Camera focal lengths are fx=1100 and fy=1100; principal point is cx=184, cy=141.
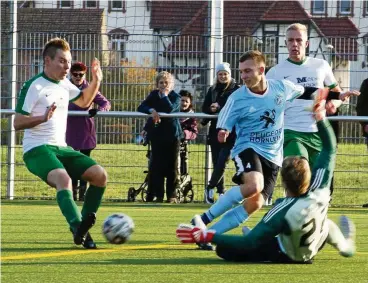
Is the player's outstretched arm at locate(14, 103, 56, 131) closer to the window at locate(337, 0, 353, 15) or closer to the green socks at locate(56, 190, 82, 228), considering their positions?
the green socks at locate(56, 190, 82, 228)

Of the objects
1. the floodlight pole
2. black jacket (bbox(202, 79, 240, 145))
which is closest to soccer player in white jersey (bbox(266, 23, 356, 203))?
black jacket (bbox(202, 79, 240, 145))

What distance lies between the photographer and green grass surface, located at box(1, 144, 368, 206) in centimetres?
1731

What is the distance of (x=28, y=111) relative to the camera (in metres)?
9.66

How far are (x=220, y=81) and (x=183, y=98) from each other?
1.55m

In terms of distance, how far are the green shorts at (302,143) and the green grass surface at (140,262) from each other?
3.21 ft

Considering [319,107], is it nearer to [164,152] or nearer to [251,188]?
[251,188]

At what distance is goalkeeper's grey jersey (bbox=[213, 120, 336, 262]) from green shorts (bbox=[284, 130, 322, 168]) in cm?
235

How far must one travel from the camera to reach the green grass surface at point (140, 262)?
7695 millimetres

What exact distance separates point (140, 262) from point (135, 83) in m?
9.18

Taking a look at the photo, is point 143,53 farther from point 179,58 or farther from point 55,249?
point 55,249

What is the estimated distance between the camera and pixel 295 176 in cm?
820

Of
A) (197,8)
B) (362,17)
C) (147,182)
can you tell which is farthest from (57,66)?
(362,17)

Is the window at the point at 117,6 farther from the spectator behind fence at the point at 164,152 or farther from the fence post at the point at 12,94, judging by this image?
the spectator behind fence at the point at 164,152

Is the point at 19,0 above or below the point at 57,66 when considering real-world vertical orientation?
above
